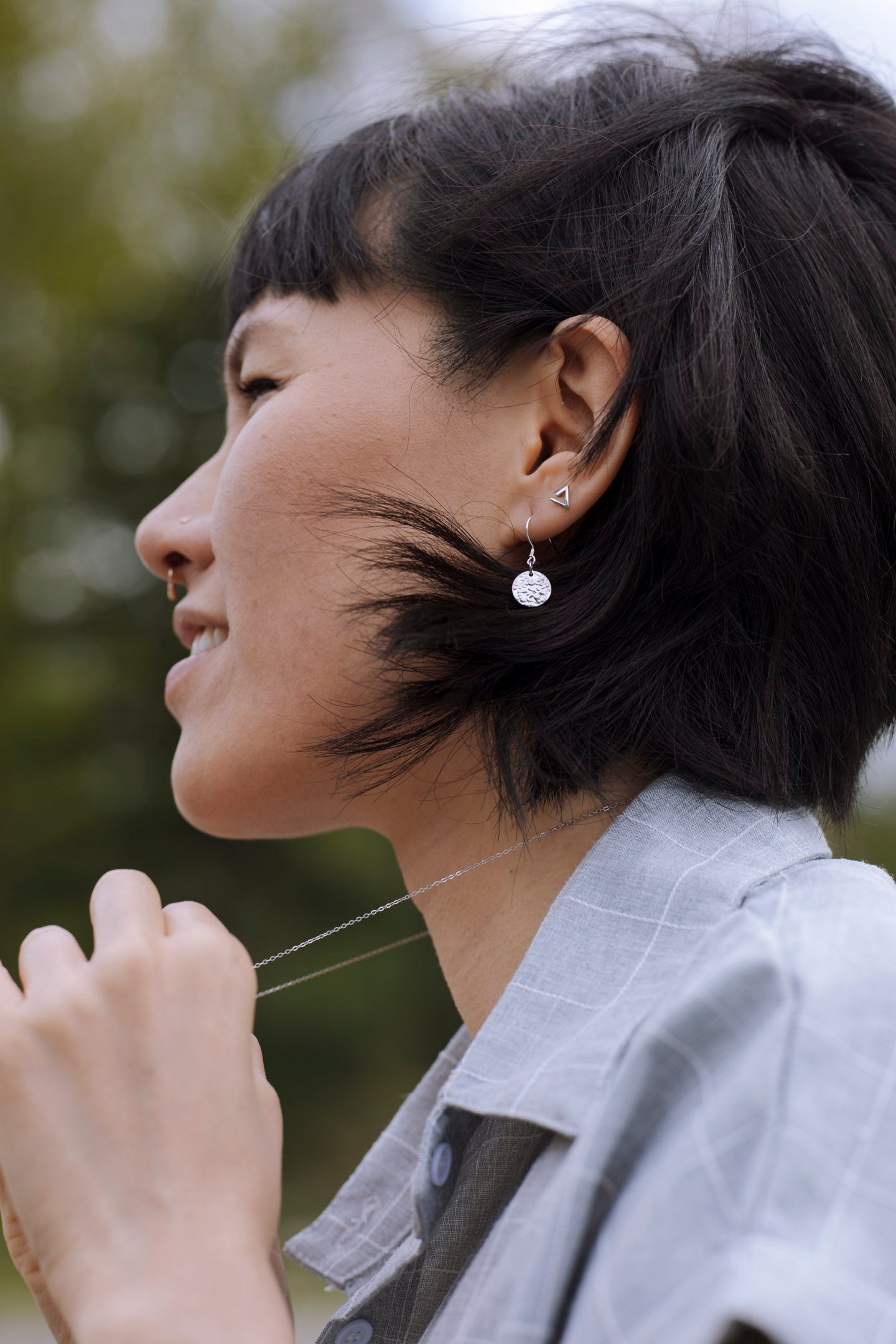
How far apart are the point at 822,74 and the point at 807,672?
96cm

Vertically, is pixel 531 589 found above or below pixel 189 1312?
above

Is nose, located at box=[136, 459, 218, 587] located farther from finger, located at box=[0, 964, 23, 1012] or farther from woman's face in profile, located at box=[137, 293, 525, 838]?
finger, located at box=[0, 964, 23, 1012]

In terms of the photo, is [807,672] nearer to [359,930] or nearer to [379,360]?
[379,360]

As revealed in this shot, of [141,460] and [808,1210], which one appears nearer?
[808,1210]

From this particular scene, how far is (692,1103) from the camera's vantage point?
97 cm

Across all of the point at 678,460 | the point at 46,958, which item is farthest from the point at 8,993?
the point at 678,460

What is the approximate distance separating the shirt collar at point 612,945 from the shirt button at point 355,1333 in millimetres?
218

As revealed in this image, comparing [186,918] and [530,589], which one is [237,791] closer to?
[186,918]

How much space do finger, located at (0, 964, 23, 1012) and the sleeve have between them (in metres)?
0.63

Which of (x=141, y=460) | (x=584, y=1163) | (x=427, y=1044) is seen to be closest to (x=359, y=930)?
(x=427, y=1044)

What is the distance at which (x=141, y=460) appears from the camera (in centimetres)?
720

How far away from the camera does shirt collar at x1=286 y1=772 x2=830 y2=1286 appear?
1.13 m

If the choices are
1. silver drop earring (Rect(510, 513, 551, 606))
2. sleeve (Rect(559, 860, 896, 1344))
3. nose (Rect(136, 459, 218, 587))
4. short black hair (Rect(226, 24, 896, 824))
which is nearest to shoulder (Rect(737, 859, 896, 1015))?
sleeve (Rect(559, 860, 896, 1344))

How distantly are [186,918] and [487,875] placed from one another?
435mm
